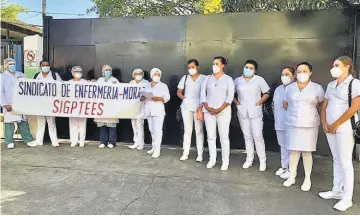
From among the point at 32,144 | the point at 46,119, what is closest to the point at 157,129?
the point at 46,119

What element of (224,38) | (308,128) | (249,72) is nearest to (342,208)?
(308,128)

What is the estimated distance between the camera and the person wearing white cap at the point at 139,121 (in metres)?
6.96

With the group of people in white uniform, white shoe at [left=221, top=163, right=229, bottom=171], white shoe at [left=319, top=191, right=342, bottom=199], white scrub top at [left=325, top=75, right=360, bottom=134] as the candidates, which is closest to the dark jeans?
the group of people in white uniform

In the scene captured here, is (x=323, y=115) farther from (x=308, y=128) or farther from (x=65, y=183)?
(x=65, y=183)

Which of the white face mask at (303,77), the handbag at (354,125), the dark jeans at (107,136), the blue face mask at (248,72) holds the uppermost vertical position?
the blue face mask at (248,72)

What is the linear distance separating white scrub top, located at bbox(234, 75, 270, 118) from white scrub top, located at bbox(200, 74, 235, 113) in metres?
0.21

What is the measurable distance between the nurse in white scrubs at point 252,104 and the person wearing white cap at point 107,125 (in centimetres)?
266

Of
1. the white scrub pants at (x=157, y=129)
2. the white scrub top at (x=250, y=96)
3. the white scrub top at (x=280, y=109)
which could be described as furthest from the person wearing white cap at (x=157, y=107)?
the white scrub top at (x=280, y=109)

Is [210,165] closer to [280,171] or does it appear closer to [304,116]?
[280,171]

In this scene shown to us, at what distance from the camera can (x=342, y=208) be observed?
13.0 feet

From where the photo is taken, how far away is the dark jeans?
730 centimetres

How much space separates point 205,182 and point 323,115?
1747mm

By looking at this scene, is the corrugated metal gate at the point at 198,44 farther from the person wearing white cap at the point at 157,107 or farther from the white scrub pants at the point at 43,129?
the person wearing white cap at the point at 157,107

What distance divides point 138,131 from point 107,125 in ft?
2.07
